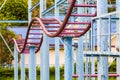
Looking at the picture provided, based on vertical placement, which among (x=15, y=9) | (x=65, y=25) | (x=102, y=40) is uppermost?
(x=15, y=9)

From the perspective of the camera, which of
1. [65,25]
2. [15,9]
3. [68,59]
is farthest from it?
[15,9]

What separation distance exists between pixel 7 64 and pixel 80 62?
55.7 feet

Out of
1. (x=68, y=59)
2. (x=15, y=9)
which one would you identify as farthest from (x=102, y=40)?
(x=15, y=9)

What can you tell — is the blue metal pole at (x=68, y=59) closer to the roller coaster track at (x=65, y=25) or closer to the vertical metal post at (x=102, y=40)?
the roller coaster track at (x=65, y=25)

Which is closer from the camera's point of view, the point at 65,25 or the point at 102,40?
the point at 102,40

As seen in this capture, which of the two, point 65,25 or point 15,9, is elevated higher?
point 15,9

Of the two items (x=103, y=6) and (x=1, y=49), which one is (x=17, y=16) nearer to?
(x=1, y=49)

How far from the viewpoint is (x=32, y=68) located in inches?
328

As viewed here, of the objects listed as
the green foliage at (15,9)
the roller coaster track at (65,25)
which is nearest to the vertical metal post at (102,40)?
the roller coaster track at (65,25)

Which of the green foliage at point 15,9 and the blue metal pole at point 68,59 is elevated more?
the green foliage at point 15,9

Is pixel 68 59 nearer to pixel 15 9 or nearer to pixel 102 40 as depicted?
pixel 102 40

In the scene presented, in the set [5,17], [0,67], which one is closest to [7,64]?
[0,67]

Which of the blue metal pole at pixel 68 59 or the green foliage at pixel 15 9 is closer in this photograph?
the blue metal pole at pixel 68 59

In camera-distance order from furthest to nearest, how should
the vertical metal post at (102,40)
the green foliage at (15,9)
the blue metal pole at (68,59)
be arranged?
the green foliage at (15,9) < the vertical metal post at (102,40) < the blue metal pole at (68,59)
